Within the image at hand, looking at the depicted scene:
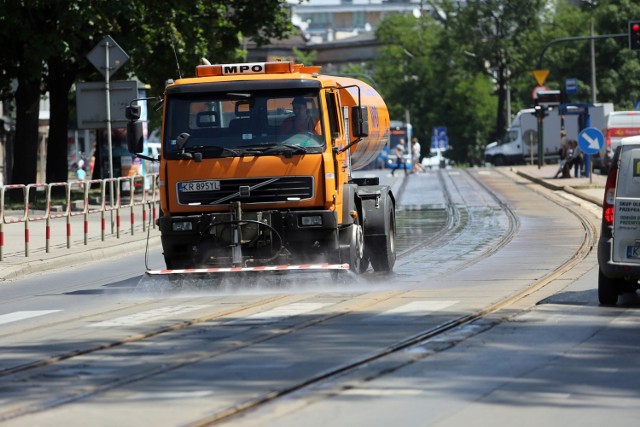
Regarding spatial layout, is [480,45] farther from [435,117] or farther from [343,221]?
[343,221]

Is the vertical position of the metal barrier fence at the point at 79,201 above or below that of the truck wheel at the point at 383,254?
above

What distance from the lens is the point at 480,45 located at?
10606cm

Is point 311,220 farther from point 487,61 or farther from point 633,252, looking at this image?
point 487,61

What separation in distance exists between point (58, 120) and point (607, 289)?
109ft

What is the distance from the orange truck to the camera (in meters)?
16.9

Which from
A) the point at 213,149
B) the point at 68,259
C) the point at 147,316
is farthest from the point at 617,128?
the point at 147,316

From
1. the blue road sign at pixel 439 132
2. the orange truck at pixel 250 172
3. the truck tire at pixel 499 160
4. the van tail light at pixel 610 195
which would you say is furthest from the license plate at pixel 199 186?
the blue road sign at pixel 439 132

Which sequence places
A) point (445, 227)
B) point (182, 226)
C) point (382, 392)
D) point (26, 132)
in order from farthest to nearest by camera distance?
point (26, 132) → point (445, 227) → point (182, 226) → point (382, 392)

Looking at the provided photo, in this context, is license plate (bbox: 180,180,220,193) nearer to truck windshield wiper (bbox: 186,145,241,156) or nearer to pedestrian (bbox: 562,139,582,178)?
truck windshield wiper (bbox: 186,145,241,156)

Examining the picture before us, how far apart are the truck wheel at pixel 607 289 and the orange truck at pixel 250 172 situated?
130 inches

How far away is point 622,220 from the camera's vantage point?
14.1 m

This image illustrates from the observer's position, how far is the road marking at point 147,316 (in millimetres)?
13398

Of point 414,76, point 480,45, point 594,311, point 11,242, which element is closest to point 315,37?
point 414,76

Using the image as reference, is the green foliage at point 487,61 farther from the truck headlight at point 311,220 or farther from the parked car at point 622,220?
the parked car at point 622,220
